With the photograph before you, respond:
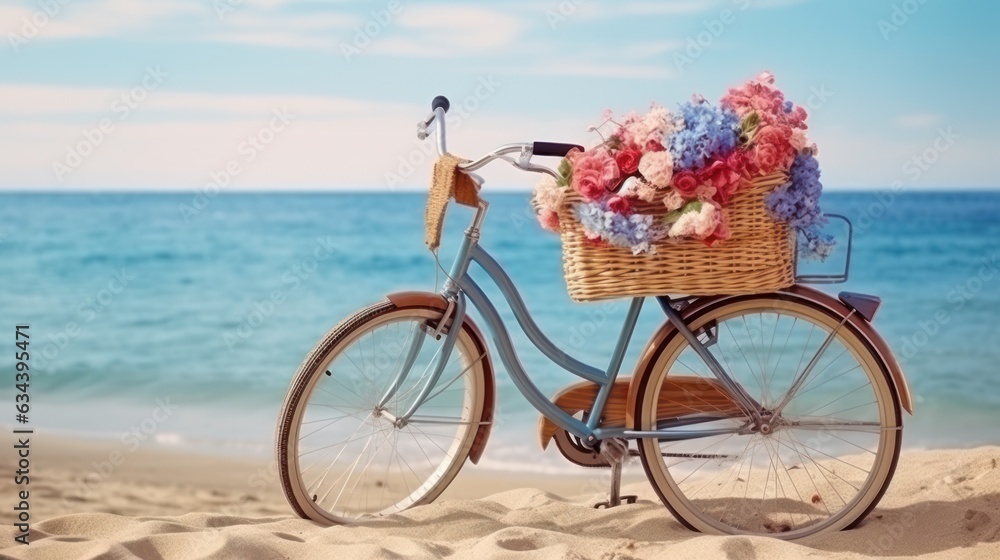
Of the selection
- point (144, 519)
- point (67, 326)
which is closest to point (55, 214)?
point (67, 326)

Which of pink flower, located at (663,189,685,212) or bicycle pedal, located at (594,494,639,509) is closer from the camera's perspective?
pink flower, located at (663,189,685,212)

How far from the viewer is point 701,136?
3.34 m

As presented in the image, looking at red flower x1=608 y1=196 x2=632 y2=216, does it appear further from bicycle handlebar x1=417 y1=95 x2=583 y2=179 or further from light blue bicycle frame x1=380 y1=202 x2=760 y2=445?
light blue bicycle frame x1=380 y1=202 x2=760 y2=445

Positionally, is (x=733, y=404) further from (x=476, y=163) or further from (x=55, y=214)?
(x=55, y=214)

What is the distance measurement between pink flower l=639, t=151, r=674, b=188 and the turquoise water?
331 centimetres

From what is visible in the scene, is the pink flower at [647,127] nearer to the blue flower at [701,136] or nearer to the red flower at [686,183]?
the blue flower at [701,136]

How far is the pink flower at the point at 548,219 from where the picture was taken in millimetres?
3525

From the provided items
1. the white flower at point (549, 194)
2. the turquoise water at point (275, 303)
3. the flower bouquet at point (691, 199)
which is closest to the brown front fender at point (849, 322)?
the flower bouquet at point (691, 199)

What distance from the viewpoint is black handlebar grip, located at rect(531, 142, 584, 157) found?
340 centimetres

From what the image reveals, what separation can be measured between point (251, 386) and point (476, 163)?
19.4ft

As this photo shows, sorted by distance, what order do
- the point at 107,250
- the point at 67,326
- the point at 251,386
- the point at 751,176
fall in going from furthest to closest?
the point at 107,250, the point at 67,326, the point at 251,386, the point at 751,176

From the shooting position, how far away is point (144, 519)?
3811 millimetres

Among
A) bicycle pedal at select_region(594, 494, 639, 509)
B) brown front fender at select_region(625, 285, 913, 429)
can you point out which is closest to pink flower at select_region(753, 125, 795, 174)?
brown front fender at select_region(625, 285, 913, 429)

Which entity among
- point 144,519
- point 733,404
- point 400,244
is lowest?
point 144,519
